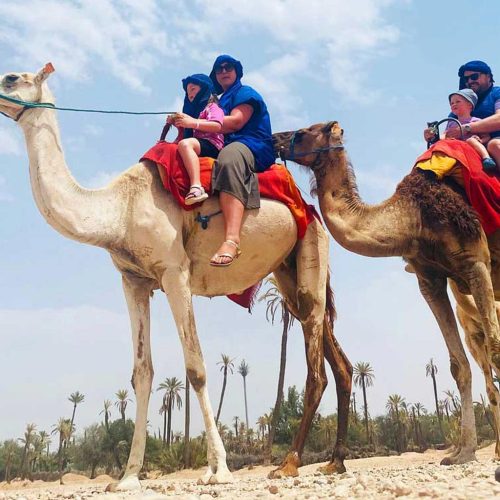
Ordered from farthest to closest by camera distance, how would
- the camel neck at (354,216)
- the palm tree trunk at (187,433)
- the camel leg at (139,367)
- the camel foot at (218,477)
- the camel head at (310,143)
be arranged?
the palm tree trunk at (187,433) → the camel head at (310,143) → the camel neck at (354,216) → the camel leg at (139,367) → the camel foot at (218,477)

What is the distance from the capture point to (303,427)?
6.63 meters

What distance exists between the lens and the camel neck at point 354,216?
7.10 meters

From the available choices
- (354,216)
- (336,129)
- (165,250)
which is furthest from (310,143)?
(165,250)

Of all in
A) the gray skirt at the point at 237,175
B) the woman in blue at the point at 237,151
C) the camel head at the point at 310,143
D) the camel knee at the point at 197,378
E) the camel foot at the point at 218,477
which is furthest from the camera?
the camel head at the point at 310,143

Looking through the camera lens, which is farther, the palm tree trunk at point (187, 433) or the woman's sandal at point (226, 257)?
the palm tree trunk at point (187, 433)

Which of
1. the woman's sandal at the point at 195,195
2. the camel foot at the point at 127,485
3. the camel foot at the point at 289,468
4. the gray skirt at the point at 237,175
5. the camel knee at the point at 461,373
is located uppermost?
the gray skirt at the point at 237,175

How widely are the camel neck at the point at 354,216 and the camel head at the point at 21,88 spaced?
10.3 ft

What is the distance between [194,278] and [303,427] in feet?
6.14

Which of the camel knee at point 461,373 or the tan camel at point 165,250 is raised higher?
the tan camel at point 165,250

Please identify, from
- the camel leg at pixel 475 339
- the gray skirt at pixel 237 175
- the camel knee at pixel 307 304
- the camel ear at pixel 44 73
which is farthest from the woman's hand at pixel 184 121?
the camel leg at pixel 475 339

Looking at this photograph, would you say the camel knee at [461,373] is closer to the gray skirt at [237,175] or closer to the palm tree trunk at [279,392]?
the gray skirt at [237,175]

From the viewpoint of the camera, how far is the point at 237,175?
22.3 ft

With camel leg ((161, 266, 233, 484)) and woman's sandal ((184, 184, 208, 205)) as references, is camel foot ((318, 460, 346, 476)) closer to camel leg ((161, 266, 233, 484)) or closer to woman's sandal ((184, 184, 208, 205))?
camel leg ((161, 266, 233, 484))

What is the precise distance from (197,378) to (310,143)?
10.4 feet
